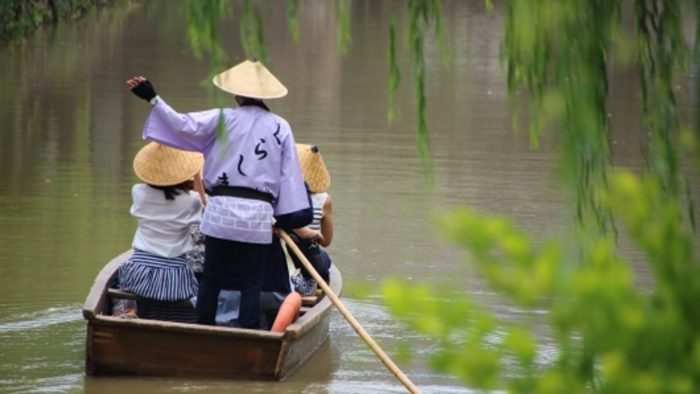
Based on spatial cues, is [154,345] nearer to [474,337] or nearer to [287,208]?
Answer: [287,208]

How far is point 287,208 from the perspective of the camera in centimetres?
820

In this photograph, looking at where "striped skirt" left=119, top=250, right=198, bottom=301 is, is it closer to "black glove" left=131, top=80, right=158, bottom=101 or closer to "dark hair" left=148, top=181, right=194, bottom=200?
"dark hair" left=148, top=181, right=194, bottom=200

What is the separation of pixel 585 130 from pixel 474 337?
1720 mm

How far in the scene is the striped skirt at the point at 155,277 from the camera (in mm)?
8508

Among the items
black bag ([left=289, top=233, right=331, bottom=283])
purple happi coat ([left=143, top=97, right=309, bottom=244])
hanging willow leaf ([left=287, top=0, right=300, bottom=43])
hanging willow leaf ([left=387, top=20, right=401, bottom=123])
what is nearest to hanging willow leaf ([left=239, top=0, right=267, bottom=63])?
hanging willow leaf ([left=287, top=0, right=300, bottom=43])

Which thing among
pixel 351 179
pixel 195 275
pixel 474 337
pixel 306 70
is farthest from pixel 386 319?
pixel 306 70

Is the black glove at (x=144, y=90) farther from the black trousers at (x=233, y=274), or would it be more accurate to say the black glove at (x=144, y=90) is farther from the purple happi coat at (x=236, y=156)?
the black trousers at (x=233, y=274)

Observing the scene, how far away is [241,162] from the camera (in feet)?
26.3

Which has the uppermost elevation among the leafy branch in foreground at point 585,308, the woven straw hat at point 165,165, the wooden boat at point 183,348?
the leafy branch in foreground at point 585,308

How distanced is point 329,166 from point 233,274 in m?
8.24

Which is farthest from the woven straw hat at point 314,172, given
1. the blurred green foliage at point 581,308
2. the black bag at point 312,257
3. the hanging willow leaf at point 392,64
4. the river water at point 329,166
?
the blurred green foliage at point 581,308

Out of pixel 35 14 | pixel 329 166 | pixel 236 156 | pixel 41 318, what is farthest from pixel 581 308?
pixel 35 14

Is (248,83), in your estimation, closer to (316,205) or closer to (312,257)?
(316,205)

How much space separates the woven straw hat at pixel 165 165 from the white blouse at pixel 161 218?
0.11 metres
